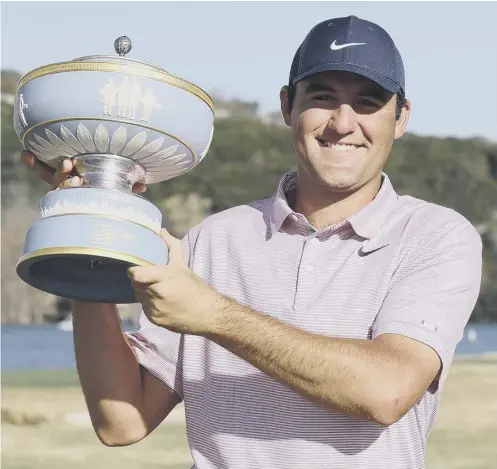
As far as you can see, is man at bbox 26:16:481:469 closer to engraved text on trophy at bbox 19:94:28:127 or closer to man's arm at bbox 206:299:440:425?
man's arm at bbox 206:299:440:425

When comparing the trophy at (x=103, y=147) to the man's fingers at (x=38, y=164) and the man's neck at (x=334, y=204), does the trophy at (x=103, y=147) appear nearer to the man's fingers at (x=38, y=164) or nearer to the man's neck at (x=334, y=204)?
the man's fingers at (x=38, y=164)

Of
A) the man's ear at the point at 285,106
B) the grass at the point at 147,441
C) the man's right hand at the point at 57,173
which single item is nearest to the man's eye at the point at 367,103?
the man's ear at the point at 285,106

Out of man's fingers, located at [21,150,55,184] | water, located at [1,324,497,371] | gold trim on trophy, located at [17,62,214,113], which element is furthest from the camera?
water, located at [1,324,497,371]

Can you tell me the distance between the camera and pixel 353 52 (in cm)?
308

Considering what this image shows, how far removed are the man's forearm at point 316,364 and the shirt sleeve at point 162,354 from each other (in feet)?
1.95

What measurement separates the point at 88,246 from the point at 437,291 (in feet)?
3.07

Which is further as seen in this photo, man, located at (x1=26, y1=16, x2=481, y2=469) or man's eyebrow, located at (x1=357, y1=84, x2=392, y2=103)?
man's eyebrow, located at (x1=357, y1=84, x2=392, y2=103)

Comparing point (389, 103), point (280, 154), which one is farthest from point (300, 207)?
point (280, 154)

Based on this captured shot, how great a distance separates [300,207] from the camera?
3.30 meters

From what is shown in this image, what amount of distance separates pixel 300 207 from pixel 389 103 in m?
0.41

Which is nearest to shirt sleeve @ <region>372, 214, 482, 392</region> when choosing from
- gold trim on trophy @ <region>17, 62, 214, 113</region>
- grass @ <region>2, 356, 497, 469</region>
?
gold trim on trophy @ <region>17, 62, 214, 113</region>

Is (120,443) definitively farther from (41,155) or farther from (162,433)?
(162,433)

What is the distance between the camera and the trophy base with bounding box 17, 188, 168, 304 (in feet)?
8.58

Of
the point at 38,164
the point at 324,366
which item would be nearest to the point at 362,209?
the point at 324,366
